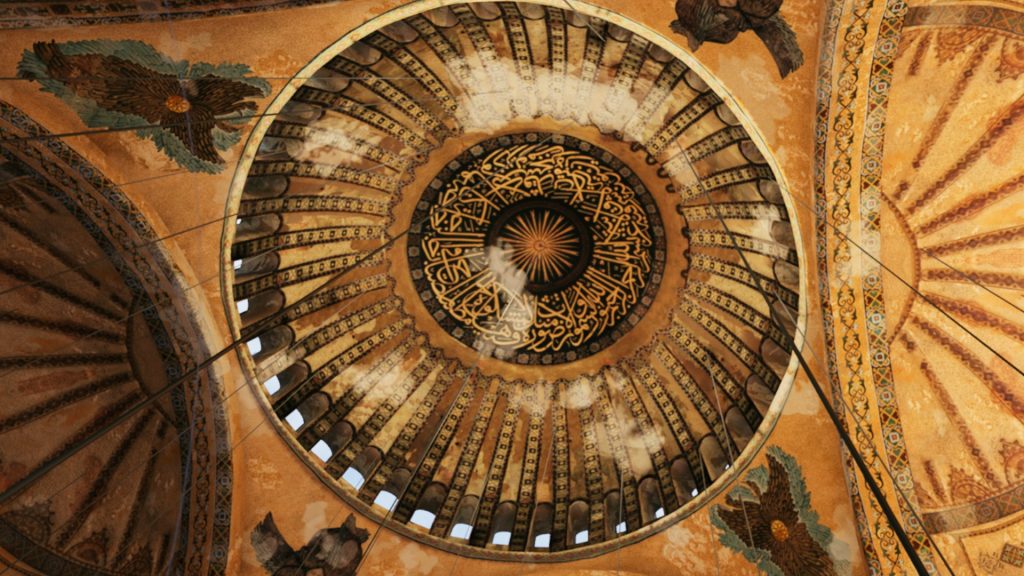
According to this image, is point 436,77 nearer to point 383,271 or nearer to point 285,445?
point 383,271

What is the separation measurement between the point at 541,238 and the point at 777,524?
4.24 metres

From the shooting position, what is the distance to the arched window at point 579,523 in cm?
900

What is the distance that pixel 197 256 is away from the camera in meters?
7.50

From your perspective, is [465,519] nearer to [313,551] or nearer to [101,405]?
[313,551]

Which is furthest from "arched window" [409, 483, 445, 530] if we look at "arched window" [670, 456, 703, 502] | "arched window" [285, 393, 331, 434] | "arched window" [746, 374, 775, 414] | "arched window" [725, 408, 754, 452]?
"arched window" [746, 374, 775, 414]

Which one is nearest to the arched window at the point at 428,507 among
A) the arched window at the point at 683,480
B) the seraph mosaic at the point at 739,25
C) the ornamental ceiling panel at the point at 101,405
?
the ornamental ceiling panel at the point at 101,405

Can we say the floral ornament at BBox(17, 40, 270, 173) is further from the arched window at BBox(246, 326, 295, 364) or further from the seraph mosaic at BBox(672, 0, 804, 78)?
the seraph mosaic at BBox(672, 0, 804, 78)

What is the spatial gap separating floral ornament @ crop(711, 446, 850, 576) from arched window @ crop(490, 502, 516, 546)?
2.40m

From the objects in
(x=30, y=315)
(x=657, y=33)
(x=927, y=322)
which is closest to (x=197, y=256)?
(x=30, y=315)

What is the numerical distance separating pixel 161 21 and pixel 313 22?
1.21 metres

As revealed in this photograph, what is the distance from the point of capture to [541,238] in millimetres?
9695

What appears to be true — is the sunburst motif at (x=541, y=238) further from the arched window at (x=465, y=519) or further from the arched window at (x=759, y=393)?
the arched window at (x=465, y=519)

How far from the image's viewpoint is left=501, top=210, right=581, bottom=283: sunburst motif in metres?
9.68

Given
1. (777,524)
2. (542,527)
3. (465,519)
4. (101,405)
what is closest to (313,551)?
(465,519)
